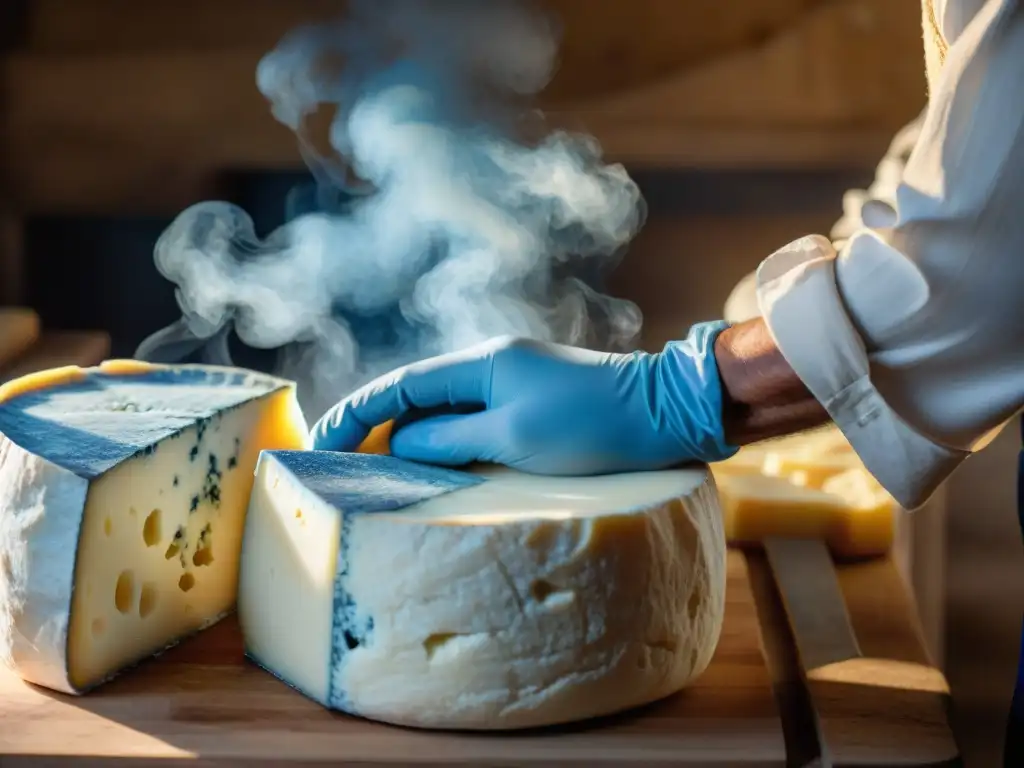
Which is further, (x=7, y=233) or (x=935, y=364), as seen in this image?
(x=7, y=233)

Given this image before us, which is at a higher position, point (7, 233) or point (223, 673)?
point (7, 233)

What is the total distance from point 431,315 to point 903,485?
76 cm

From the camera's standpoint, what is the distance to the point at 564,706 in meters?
1.16

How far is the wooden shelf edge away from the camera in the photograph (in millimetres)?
1935

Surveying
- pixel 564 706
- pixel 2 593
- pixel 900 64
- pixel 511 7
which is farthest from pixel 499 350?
pixel 900 64

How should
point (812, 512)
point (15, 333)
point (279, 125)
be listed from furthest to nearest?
point (279, 125)
point (15, 333)
point (812, 512)

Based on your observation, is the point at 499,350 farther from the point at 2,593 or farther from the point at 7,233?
the point at 7,233

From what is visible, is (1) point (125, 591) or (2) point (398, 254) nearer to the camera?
(1) point (125, 591)

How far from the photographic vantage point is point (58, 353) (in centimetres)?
202

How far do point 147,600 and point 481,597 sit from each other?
370mm

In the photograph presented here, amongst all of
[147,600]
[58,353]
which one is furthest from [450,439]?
[58,353]

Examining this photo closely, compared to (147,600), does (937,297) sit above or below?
above

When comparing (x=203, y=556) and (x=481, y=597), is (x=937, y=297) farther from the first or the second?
(x=203, y=556)

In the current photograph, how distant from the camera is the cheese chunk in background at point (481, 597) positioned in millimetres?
1129
